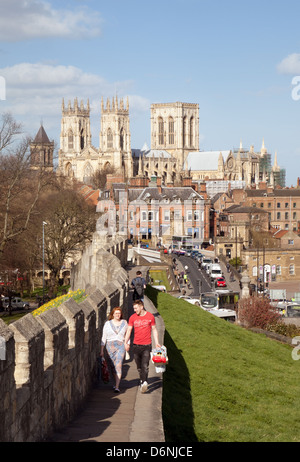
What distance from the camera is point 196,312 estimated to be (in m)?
27.1

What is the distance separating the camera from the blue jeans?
11.9 metres

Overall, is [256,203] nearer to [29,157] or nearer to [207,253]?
[207,253]

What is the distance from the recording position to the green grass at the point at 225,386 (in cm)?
1342

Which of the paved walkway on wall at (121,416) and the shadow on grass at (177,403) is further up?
the paved walkway on wall at (121,416)

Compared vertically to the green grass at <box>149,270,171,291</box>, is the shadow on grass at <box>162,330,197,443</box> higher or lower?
higher

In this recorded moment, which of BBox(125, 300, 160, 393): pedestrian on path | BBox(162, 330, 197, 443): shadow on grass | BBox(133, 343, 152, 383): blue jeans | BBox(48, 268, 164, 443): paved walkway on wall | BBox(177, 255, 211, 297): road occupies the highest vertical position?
BBox(125, 300, 160, 393): pedestrian on path

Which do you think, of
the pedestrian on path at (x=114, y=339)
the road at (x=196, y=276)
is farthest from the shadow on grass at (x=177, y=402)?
the road at (x=196, y=276)

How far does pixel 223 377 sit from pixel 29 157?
33.5 meters

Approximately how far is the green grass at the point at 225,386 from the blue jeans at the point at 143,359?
2.93 ft

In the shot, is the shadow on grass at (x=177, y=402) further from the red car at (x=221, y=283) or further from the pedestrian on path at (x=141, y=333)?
the red car at (x=221, y=283)

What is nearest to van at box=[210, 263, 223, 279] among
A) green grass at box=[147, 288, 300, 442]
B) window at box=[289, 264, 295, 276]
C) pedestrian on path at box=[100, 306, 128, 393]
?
window at box=[289, 264, 295, 276]

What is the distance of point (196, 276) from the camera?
74.3 m

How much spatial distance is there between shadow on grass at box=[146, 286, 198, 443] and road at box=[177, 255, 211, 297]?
44358 millimetres

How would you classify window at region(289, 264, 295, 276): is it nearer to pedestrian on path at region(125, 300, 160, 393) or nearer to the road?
the road
